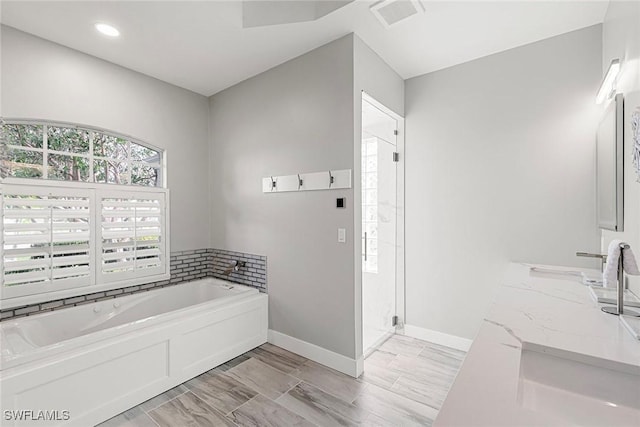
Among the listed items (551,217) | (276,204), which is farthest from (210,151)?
(551,217)

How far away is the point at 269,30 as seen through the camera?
2.36 metres

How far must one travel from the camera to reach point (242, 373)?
8.06 ft

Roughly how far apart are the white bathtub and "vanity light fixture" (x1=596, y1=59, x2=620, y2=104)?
3.10 metres

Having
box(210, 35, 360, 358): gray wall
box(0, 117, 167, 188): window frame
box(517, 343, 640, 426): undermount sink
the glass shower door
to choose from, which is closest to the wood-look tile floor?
box(210, 35, 360, 358): gray wall

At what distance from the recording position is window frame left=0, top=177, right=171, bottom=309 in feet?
7.59

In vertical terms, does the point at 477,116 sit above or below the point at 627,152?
above

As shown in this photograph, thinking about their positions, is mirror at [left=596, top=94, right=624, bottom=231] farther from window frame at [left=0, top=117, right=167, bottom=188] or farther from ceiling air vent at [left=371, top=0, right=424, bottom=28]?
window frame at [left=0, top=117, right=167, bottom=188]

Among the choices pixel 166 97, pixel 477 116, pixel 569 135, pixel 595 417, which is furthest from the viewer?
pixel 166 97

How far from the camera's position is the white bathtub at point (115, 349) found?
1686mm

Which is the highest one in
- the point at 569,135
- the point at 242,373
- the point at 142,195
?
the point at 569,135

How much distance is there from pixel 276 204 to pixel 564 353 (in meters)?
2.41

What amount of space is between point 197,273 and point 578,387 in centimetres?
353

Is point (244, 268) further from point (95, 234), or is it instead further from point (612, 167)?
point (612, 167)

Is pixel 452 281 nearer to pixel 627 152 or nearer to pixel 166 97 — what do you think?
pixel 627 152
